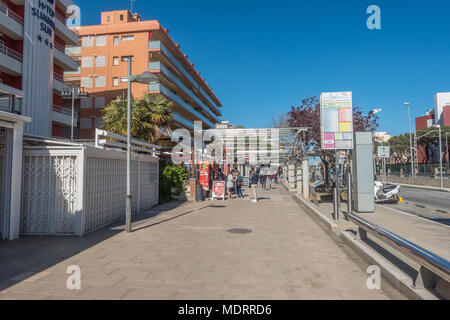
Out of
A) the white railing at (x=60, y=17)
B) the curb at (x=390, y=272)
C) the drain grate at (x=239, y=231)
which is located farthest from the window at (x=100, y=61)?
the curb at (x=390, y=272)

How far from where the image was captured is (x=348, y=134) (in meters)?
9.54

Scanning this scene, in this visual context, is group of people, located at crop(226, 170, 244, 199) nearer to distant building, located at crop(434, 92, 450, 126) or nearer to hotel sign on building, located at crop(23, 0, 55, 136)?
hotel sign on building, located at crop(23, 0, 55, 136)

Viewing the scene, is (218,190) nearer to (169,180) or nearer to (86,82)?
(169,180)

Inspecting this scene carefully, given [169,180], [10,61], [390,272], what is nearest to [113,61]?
[10,61]

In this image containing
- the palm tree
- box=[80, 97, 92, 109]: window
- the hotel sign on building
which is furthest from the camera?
box=[80, 97, 92, 109]: window

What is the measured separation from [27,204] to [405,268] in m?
8.52

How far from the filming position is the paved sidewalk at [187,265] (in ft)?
13.4

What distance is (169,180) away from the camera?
52.2 ft

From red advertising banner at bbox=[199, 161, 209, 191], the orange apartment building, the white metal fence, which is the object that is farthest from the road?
the orange apartment building

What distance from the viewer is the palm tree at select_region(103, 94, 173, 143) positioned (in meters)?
16.2

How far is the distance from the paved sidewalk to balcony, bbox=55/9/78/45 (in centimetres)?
2394

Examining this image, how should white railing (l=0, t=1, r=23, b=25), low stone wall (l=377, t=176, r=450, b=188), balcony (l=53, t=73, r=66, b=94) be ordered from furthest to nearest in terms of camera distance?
low stone wall (l=377, t=176, r=450, b=188), balcony (l=53, t=73, r=66, b=94), white railing (l=0, t=1, r=23, b=25)

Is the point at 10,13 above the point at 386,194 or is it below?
above

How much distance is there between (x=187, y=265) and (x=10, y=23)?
71.1ft
